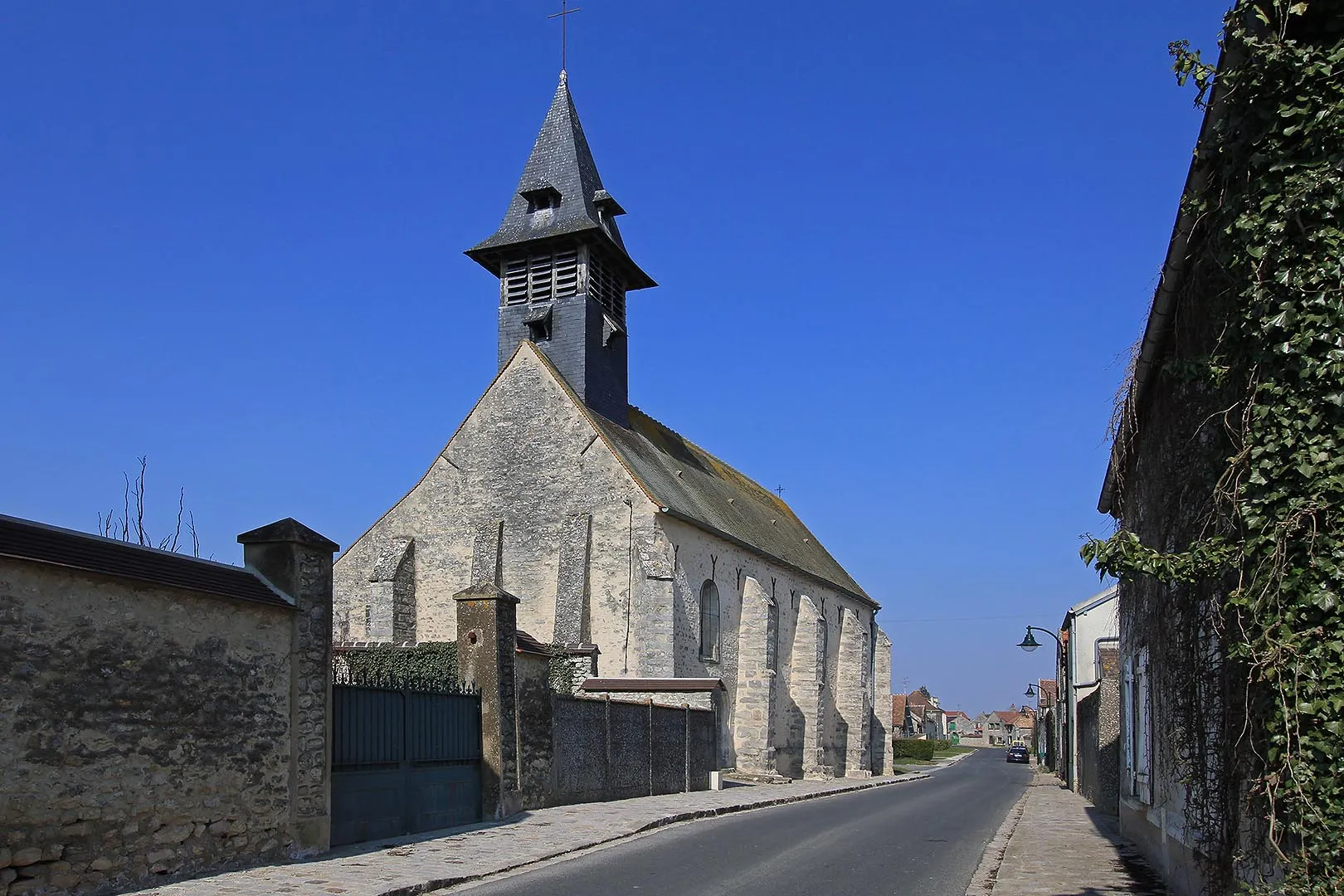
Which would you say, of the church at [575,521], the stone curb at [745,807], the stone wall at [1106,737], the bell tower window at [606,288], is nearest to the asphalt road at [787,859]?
the stone curb at [745,807]

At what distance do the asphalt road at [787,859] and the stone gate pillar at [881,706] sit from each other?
2168 cm

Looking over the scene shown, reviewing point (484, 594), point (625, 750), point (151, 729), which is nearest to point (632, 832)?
point (484, 594)

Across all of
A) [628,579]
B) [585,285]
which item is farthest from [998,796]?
[585,285]

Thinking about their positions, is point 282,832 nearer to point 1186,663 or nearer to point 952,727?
point 1186,663

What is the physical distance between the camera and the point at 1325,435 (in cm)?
514

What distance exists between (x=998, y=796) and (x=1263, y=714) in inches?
916

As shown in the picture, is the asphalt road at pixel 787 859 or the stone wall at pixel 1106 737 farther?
the stone wall at pixel 1106 737

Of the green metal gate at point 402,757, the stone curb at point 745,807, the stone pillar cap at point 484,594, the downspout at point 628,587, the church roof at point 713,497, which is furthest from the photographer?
the church roof at point 713,497

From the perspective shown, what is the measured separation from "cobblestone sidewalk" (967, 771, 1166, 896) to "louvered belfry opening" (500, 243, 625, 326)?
649 inches

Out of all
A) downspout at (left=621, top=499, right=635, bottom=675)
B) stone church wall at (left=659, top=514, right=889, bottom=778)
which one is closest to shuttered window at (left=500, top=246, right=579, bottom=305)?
downspout at (left=621, top=499, right=635, bottom=675)

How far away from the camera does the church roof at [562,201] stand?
29484mm

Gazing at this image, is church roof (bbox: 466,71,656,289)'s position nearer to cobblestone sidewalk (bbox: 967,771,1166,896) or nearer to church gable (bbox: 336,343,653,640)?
church gable (bbox: 336,343,653,640)

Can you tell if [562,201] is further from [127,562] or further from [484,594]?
[127,562]

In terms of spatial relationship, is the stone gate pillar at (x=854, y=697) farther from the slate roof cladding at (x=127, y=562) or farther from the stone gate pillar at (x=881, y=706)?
the slate roof cladding at (x=127, y=562)
